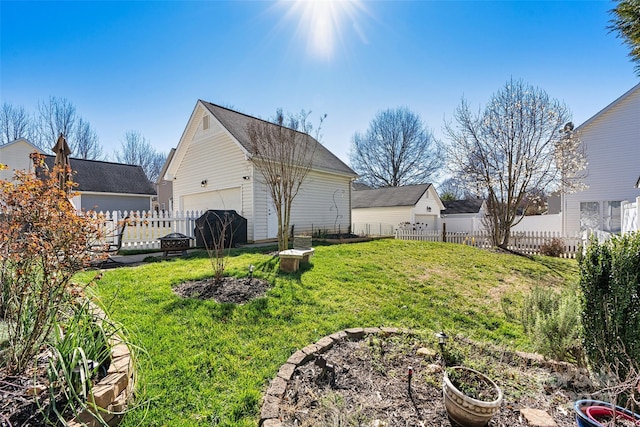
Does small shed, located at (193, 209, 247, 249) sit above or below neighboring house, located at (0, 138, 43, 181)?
below

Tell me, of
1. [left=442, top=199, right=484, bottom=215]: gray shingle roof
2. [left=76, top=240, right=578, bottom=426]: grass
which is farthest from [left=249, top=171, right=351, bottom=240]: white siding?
[left=442, top=199, right=484, bottom=215]: gray shingle roof

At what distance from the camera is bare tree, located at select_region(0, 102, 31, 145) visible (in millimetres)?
25066

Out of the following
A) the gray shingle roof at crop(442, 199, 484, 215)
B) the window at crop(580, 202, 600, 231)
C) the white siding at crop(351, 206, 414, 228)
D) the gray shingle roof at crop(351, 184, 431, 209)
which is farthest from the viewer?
the gray shingle roof at crop(442, 199, 484, 215)

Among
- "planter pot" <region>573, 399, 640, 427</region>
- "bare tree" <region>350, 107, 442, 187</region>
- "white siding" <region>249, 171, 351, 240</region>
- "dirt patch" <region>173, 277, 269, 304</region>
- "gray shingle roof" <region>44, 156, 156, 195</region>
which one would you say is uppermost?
"bare tree" <region>350, 107, 442, 187</region>

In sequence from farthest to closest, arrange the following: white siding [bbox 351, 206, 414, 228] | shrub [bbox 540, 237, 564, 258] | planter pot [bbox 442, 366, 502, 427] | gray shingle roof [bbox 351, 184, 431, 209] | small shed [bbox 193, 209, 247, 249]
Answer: gray shingle roof [bbox 351, 184, 431, 209] → white siding [bbox 351, 206, 414, 228] → shrub [bbox 540, 237, 564, 258] → small shed [bbox 193, 209, 247, 249] → planter pot [bbox 442, 366, 502, 427]

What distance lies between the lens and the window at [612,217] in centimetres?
1296

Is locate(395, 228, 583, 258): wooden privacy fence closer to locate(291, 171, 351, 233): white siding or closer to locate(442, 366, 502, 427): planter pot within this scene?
locate(291, 171, 351, 233): white siding

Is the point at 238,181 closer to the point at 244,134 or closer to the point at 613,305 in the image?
the point at 244,134

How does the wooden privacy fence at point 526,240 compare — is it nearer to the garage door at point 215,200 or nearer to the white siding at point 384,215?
the white siding at point 384,215

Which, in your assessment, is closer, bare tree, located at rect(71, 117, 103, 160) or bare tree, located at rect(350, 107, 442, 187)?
bare tree, located at rect(71, 117, 103, 160)

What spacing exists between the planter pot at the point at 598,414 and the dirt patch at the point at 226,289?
371 cm

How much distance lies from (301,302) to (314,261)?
108 inches

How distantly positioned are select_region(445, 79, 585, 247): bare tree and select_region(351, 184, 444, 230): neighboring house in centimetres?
864

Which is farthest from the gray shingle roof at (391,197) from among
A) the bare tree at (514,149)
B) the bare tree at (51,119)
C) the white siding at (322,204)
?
the bare tree at (51,119)
